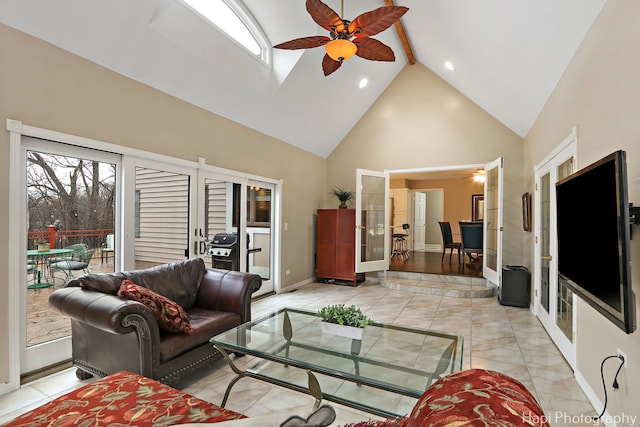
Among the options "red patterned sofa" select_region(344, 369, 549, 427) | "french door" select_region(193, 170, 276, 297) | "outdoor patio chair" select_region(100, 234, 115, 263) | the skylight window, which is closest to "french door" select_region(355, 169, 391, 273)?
"french door" select_region(193, 170, 276, 297)

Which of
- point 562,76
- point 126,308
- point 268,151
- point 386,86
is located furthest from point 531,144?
point 126,308

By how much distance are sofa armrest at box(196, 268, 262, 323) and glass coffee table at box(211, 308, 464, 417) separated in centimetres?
44

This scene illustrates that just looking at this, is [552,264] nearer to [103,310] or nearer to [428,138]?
[428,138]

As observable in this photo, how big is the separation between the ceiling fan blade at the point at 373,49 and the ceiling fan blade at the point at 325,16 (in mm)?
236

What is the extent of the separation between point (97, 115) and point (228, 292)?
1957mm

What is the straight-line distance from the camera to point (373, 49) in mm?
2930

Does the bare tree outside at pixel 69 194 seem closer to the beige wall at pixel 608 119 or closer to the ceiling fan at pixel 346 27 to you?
the ceiling fan at pixel 346 27

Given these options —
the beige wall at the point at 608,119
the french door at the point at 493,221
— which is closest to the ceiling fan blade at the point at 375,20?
the beige wall at the point at 608,119

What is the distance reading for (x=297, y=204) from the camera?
6012mm

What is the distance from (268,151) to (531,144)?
154 inches

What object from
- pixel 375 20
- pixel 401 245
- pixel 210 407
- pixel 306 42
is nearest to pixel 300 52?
pixel 306 42

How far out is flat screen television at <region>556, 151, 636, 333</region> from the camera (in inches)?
50.9

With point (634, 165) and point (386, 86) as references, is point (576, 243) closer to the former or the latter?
point (634, 165)

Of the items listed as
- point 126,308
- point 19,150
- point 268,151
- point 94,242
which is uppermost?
point 268,151
